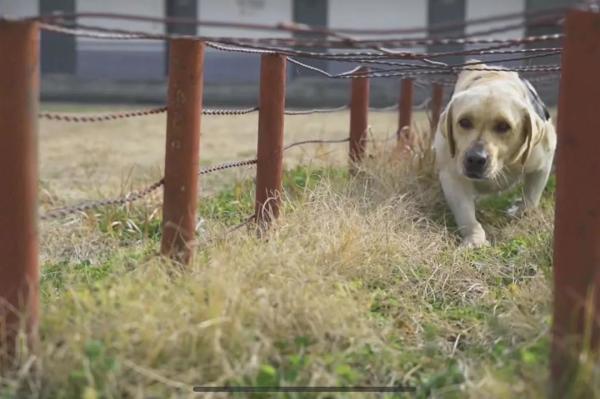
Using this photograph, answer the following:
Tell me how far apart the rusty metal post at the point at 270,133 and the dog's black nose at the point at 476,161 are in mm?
1300

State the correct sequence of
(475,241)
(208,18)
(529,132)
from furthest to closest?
1. (208,18)
2. (529,132)
3. (475,241)

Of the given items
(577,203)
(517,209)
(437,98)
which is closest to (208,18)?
(437,98)

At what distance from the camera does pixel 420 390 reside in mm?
3061

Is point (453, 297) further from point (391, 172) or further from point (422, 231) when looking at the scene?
point (391, 172)

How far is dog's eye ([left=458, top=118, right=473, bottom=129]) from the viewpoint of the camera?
5727mm

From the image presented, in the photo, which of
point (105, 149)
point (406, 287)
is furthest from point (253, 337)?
point (105, 149)

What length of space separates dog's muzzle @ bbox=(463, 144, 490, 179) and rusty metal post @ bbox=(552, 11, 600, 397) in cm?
280

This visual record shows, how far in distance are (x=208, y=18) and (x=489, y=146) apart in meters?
18.9

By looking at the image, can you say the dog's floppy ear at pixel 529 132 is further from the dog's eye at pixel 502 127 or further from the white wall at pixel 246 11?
the white wall at pixel 246 11

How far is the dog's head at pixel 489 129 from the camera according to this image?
566cm

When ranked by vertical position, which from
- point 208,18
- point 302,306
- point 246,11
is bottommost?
point 302,306

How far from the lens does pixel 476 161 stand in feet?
18.5

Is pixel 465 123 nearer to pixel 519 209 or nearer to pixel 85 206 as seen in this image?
pixel 519 209

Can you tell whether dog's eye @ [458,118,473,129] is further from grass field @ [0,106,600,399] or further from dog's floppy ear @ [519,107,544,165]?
grass field @ [0,106,600,399]
